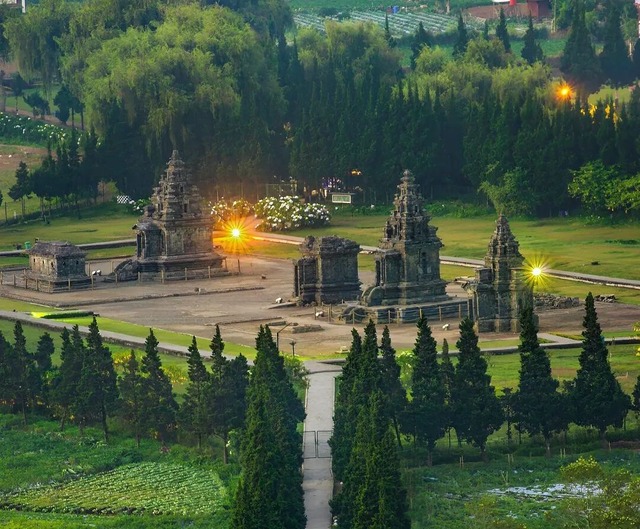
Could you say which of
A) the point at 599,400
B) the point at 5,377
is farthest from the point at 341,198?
the point at 599,400

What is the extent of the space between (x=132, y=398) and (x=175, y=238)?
188 ft

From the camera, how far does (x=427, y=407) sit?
92438mm

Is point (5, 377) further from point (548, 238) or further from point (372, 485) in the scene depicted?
point (548, 238)

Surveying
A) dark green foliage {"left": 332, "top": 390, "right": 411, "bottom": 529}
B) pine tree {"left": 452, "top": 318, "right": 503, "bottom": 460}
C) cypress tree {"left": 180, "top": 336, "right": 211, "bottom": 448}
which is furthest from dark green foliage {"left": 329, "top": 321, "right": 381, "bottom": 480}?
cypress tree {"left": 180, "top": 336, "right": 211, "bottom": 448}

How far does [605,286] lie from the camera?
137 meters

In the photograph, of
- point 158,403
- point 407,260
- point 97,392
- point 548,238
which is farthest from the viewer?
point 548,238

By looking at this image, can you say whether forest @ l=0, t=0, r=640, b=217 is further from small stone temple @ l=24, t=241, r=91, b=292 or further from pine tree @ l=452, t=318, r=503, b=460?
pine tree @ l=452, t=318, r=503, b=460

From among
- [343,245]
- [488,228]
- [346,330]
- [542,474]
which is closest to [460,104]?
[488,228]

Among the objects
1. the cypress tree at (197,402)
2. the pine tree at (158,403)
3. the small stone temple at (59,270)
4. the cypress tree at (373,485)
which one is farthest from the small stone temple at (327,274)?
the cypress tree at (373,485)

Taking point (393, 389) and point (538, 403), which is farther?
point (393, 389)

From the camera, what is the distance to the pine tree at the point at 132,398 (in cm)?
9744

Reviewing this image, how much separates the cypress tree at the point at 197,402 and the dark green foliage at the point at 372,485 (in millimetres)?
11380

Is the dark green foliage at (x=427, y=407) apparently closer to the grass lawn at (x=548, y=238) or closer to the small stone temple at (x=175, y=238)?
the grass lawn at (x=548, y=238)

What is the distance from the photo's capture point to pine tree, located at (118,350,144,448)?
97.4m
